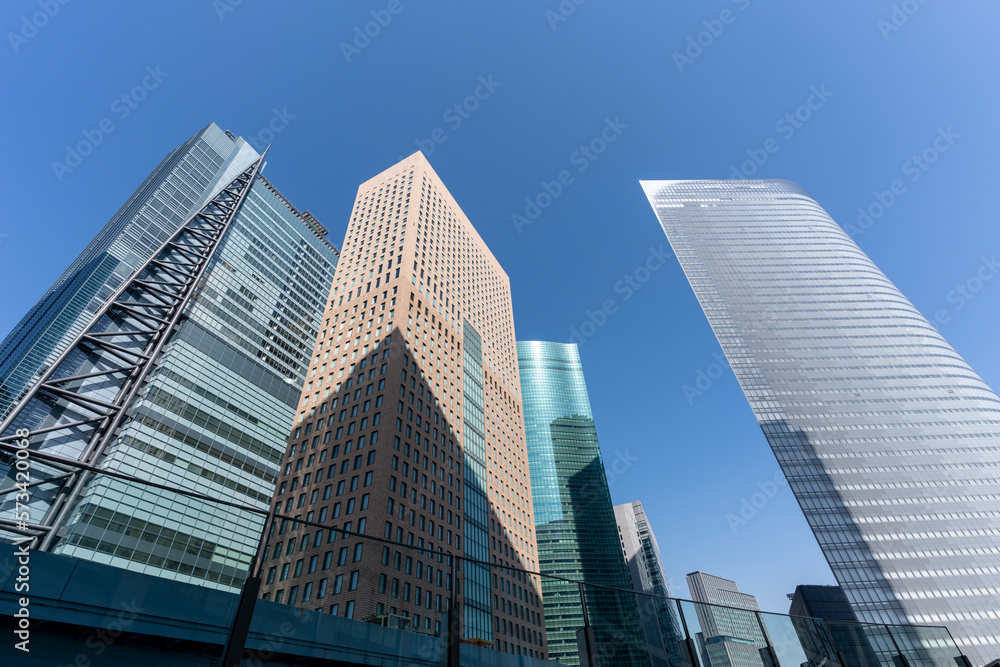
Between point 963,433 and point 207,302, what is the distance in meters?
175

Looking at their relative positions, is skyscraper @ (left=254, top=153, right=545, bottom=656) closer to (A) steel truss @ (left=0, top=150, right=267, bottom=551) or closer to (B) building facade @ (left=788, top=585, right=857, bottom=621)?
(A) steel truss @ (left=0, top=150, right=267, bottom=551)

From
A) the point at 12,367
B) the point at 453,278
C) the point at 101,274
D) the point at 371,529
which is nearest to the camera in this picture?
the point at 371,529

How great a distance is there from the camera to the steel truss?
1416 cm

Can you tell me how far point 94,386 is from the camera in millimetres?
26438

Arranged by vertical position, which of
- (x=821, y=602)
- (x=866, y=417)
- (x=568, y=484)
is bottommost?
(x=821, y=602)

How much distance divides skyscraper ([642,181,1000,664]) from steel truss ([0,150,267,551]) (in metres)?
133

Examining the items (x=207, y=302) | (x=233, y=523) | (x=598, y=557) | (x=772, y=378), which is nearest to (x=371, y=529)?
(x=207, y=302)

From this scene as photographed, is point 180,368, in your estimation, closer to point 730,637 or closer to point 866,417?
point 730,637

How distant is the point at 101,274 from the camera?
115 meters

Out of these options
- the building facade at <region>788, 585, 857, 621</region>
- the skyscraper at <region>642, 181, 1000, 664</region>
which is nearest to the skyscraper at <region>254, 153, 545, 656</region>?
the skyscraper at <region>642, 181, 1000, 664</region>

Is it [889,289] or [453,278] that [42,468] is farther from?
[889,289]

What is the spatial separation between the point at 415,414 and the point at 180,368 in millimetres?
30630

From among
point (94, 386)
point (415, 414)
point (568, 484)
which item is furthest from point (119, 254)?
point (568, 484)

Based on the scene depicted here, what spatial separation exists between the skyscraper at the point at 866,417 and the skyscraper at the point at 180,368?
119441mm
